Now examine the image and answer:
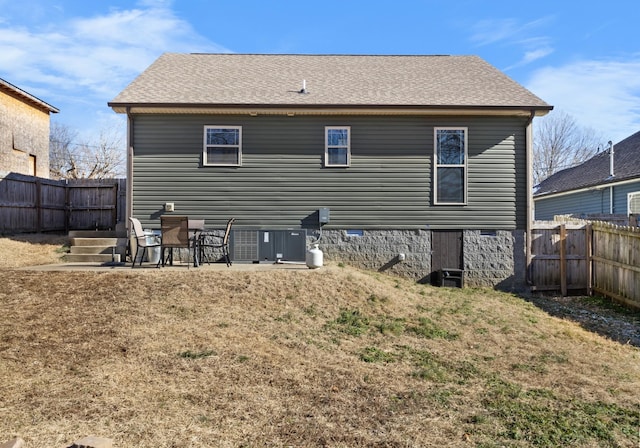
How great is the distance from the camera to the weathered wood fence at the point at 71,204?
13242mm

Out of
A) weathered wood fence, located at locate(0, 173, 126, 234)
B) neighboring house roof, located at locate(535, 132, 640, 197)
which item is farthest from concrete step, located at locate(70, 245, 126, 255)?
neighboring house roof, located at locate(535, 132, 640, 197)

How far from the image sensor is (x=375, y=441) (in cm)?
330

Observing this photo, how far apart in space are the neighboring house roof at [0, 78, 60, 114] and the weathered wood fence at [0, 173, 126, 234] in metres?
5.56

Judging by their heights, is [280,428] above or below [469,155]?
below

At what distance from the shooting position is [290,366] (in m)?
4.89

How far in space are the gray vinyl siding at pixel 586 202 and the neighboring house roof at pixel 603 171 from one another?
0.35 m

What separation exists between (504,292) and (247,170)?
6588 mm

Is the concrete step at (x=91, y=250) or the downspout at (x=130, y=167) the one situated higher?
the downspout at (x=130, y=167)

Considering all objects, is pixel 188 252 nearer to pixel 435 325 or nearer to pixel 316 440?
pixel 435 325

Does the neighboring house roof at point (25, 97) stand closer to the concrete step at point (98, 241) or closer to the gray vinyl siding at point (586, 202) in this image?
the concrete step at point (98, 241)

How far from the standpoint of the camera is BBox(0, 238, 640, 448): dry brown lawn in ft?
11.4

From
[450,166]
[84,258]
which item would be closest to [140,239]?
[84,258]

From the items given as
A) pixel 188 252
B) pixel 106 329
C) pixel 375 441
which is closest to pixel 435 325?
pixel 375 441

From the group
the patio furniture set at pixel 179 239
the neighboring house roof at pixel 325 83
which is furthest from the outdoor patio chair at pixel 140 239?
the neighboring house roof at pixel 325 83
